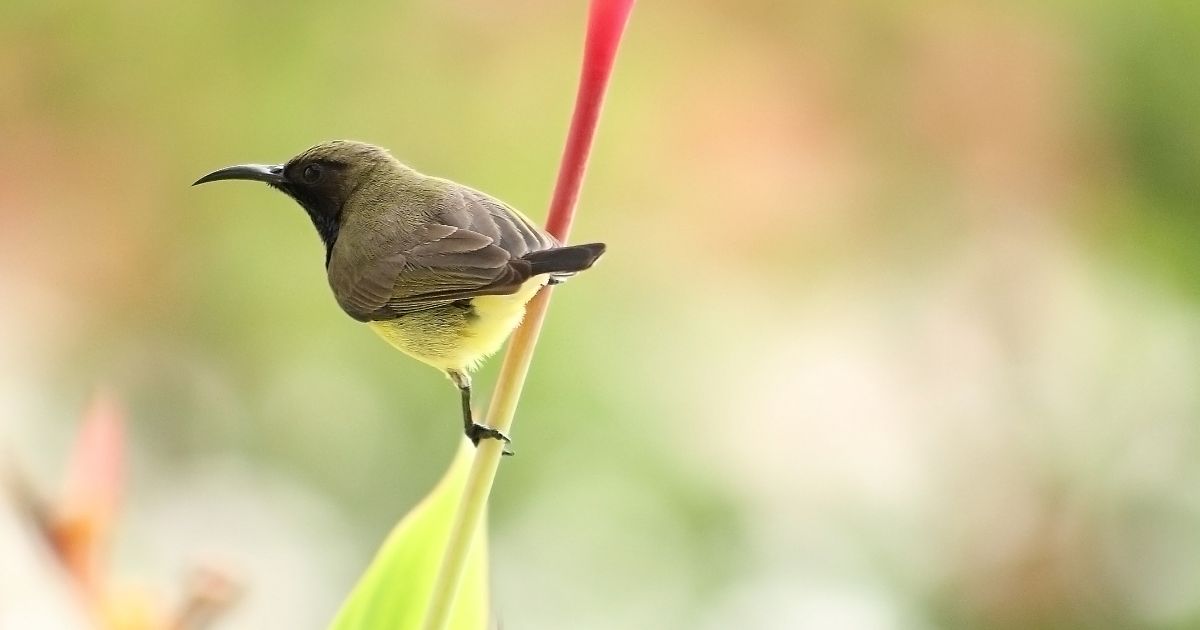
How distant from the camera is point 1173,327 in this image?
98 cm

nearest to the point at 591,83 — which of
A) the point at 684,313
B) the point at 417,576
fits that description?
the point at 417,576

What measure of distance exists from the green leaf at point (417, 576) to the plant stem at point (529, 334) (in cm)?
5

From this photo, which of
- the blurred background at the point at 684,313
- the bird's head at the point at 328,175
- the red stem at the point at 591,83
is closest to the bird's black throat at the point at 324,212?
the bird's head at the point at 328,175

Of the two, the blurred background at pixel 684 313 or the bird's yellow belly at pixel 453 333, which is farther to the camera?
the blurred background at pixel 684 313

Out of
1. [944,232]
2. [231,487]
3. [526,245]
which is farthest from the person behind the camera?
[944,232]

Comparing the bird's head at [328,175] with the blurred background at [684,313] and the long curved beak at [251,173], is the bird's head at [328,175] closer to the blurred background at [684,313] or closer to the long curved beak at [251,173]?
the long curved beak at [251,173]

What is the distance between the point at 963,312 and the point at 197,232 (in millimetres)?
588

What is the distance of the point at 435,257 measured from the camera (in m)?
0.28

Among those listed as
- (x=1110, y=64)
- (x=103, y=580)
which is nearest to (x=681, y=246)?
(x=1110, y=64)

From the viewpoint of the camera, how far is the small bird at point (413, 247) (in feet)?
0.87

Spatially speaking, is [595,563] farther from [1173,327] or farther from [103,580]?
[103,580]

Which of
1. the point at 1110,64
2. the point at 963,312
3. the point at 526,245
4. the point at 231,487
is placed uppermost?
the point at 1110,64

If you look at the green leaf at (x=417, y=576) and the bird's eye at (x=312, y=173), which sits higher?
the bird's eye at (x=312, y=173)

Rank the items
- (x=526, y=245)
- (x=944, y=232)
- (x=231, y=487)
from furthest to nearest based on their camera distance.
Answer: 1. (x=944, y=232)
2. (x=231, y=487)
3. (x=526, y=245)
